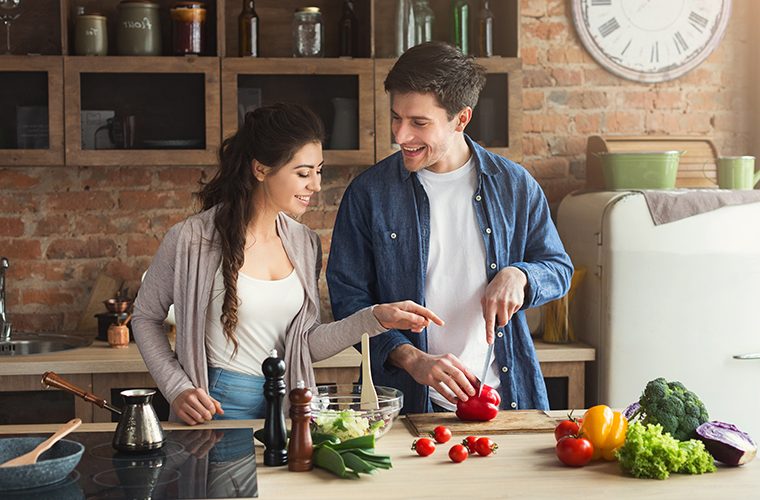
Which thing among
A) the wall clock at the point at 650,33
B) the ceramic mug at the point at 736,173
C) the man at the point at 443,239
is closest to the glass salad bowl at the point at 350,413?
the man at the point at 443,239

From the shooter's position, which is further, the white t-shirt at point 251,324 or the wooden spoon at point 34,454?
the white t-shirt at point 251,324

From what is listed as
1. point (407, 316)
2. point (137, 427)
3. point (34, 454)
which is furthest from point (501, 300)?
point (34, 454)

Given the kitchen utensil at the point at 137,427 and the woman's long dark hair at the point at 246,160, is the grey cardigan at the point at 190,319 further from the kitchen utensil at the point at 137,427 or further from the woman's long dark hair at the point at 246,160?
the kitchen utensil at the point at 137,427

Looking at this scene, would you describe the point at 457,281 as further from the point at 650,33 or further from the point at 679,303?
the point at 650,33

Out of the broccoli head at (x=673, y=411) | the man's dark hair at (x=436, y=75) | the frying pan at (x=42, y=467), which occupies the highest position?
the man's dark hair at (x=436, y=75)

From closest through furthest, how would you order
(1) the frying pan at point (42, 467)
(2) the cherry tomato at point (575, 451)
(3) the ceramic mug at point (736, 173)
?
(1) the frying pan at point (42, 467) → (2) the cherry tomato at point (575, 451) → (3) the ceramic mug at point (736, 173)

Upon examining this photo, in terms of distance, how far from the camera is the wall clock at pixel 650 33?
416 cm

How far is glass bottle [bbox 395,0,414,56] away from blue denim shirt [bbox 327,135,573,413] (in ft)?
4.14

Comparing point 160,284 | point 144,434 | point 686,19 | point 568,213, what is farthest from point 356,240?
point 686,19

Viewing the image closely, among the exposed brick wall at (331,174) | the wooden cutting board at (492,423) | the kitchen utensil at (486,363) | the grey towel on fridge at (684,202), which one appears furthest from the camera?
the exposed brick wall at (331,174)

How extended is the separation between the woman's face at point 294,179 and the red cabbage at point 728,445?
3.93 ft

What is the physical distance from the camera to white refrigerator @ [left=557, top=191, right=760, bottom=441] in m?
3.58

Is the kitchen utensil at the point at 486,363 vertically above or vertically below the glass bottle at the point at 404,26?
below

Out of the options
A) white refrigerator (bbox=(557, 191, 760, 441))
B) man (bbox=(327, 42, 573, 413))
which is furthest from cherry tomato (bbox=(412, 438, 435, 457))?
white refrigerator (bbox=(557, 191, 760, 441))
